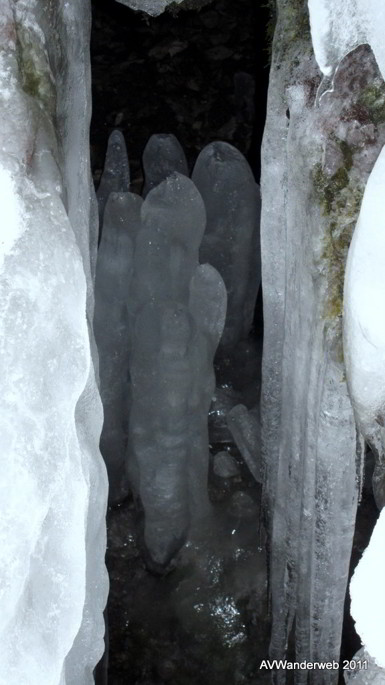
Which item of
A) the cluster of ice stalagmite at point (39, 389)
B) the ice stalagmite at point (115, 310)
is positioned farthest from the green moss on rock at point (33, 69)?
the ice stalagmite at point (115, 310)

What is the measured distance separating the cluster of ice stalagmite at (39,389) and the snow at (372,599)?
0.43 m

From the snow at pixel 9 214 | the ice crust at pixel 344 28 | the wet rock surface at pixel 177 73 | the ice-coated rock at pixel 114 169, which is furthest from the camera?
the wet rock surface at pixel 177 73

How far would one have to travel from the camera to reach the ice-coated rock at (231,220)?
10.2ft

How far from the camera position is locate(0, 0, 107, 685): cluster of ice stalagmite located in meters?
1.47

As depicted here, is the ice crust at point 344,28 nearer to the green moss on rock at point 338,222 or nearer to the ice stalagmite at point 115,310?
the green moss on rock at point 338,222

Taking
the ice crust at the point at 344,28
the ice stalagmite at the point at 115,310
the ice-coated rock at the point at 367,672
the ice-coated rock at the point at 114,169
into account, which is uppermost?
the ice crust at the point at 344,28

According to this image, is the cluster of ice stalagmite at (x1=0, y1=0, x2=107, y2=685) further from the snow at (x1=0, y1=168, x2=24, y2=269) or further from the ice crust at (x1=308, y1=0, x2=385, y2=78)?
the ice crust at (x1=308, y1=0, x2=385, y2=78)

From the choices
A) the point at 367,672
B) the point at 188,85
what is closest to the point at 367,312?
the point at 367,672

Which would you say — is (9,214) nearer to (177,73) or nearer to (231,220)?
(231,220)

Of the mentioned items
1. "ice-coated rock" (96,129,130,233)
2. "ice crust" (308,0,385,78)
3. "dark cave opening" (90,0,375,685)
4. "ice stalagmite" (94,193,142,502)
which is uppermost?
"dark cave opening" (90,0,375,685)

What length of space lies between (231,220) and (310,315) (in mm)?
1235

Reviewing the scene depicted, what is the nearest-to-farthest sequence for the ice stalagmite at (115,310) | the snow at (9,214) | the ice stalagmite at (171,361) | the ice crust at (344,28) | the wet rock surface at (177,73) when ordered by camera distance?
the snow at (9,214), the ice crust at (344,28), the ice stalagmite at (171,361), the ice stalagmite at (115,310), the wet rock surface at (177,73)

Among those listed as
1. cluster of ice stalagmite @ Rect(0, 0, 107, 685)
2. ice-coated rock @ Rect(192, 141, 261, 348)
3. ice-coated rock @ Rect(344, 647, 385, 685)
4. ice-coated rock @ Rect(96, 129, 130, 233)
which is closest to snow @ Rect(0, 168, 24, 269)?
cluster of ice stalagmite @ Rect(0, 0, 107, 685)

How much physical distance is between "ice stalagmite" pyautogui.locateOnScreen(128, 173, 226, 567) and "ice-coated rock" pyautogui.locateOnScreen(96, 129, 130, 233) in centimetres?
33
